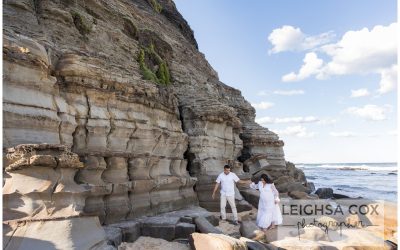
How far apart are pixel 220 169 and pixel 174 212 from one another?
4.59 meters

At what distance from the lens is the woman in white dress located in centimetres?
1057

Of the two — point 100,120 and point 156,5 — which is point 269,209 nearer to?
point 100,120

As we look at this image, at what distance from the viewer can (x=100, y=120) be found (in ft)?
32.6

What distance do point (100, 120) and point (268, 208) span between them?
5.49 m

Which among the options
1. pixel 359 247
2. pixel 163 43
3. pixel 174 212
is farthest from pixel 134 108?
pixel 163 43

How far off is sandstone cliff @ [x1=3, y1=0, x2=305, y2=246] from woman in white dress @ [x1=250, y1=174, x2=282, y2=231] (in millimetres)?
3205

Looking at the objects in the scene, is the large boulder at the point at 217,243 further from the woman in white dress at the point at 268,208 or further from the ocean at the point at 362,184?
the ocean at the point at 362,184

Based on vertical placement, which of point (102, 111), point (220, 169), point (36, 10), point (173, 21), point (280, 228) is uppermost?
point (173, 21)

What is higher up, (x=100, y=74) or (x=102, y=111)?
(x=100, y=74)

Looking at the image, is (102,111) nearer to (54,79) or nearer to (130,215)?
(54,79)

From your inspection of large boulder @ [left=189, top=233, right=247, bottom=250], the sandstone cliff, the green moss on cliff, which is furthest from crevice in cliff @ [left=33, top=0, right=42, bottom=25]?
the green moss on cliff

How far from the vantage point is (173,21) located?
86.2ft

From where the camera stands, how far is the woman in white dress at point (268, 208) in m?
10.6

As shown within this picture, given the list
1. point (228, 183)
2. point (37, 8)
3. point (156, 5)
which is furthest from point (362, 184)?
point (37, 8)
